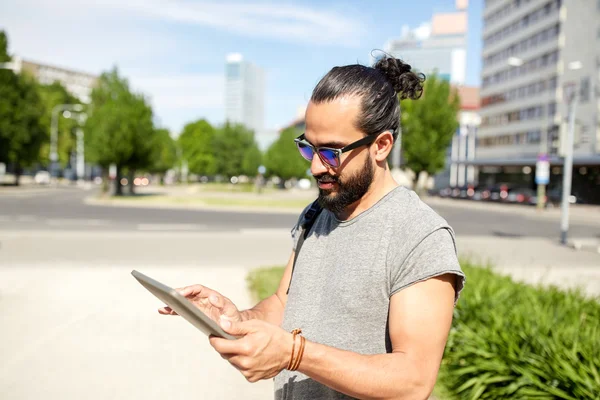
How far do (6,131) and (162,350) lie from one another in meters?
48.7

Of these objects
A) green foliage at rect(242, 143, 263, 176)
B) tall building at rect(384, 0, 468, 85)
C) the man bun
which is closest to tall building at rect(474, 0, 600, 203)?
green foliage at rect(242, 143, 263, 176)

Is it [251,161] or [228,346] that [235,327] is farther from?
[251,161]

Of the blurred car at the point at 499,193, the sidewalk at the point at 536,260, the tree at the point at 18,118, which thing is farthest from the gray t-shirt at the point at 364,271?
the tree at the point at 18,118

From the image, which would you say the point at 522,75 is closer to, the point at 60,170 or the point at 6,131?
the point at 6,131

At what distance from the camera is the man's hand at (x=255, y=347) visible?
125 cm

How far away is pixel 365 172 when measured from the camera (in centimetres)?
168

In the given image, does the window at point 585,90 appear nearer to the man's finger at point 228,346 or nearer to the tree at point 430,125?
the tree at point 430,125

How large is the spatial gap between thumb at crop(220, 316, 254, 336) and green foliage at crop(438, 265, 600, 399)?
2.92m

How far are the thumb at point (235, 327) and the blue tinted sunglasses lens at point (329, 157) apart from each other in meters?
0.58

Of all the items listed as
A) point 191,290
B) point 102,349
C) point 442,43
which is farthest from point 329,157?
point 442,43

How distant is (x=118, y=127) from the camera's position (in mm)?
35219

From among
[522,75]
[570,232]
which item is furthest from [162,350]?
[522,75]

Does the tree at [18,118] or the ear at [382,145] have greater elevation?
the tree at [18,118]

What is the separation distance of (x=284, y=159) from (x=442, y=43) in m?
97.9
